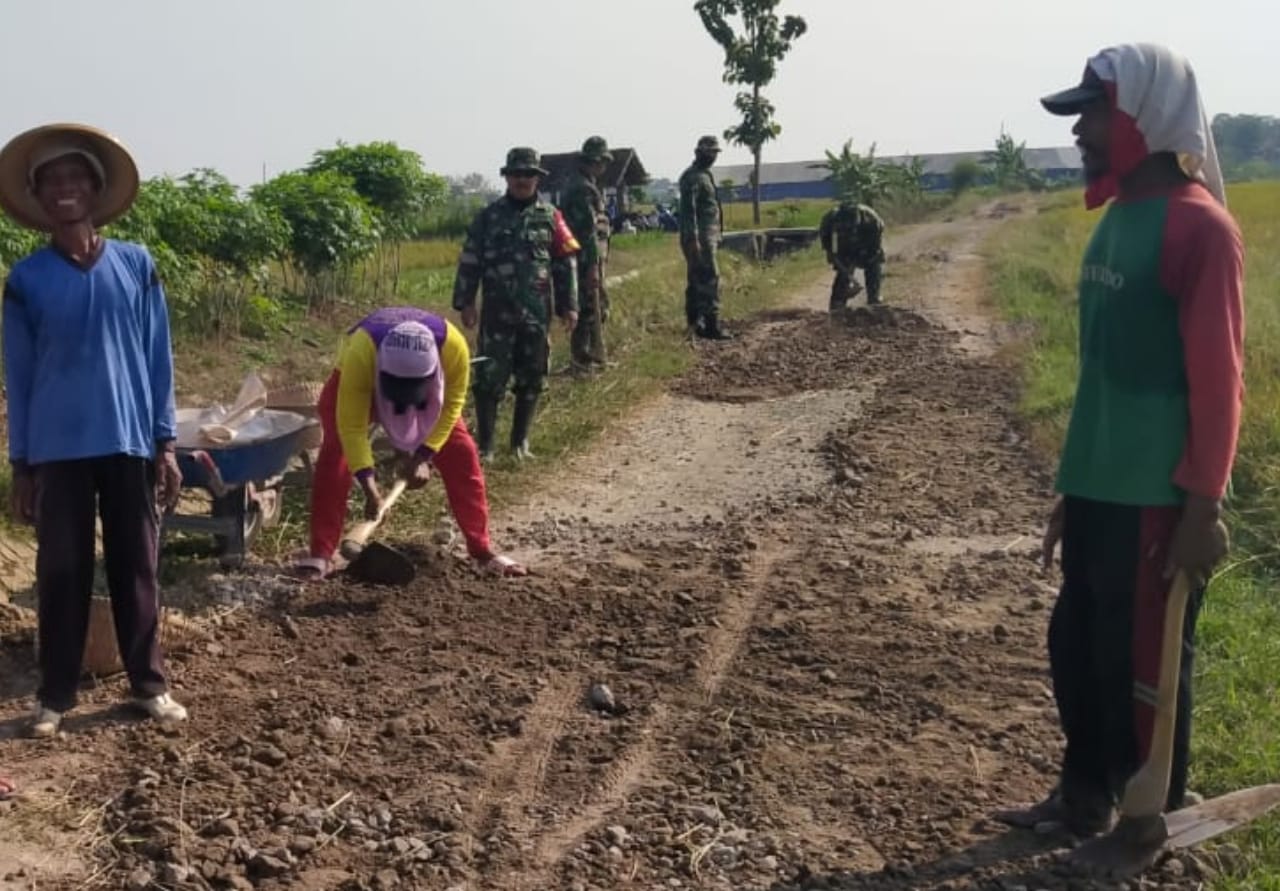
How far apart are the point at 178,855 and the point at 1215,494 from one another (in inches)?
102

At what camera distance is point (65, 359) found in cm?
396

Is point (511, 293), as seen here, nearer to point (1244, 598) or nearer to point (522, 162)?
point (522, 162)

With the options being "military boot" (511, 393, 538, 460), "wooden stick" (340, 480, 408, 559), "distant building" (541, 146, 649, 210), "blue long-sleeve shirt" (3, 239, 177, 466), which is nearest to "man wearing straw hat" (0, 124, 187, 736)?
"blue long-sleeve shirt" (3, 239, 177, 466)

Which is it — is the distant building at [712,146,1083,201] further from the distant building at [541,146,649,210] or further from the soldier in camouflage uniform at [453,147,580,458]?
the soldier in camouflage uniform at [453,147,580,458]

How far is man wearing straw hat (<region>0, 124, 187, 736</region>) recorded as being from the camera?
156 inches

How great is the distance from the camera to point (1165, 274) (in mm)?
3117

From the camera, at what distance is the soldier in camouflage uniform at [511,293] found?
7945mm

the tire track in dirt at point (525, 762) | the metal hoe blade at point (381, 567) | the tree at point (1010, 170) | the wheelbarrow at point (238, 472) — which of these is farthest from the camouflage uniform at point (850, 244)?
the tree at point (1010, 170)

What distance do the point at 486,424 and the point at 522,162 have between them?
1.55m

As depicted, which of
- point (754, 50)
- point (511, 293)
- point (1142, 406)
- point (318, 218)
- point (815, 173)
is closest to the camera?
point (1142, 406)

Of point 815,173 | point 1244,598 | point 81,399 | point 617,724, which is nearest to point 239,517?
point 81,399

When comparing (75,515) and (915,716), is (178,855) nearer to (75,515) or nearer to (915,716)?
(75,515)

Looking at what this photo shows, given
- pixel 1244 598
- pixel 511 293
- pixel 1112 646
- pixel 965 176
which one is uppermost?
pixel 965 176

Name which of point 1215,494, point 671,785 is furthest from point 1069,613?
point 671,785
